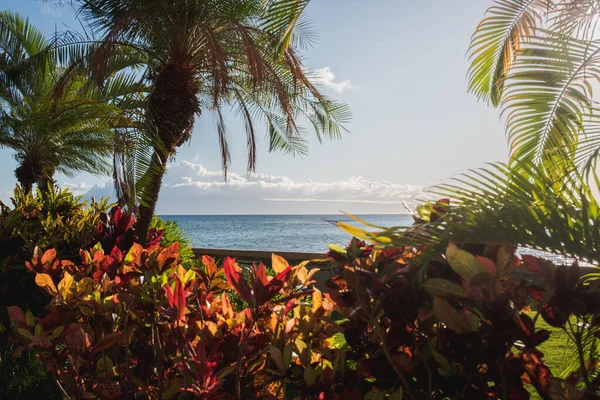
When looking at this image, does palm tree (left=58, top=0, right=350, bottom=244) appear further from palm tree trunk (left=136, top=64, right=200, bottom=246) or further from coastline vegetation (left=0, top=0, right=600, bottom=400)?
coastline vegetation (left=0, top=0, right=600, bottom=400)

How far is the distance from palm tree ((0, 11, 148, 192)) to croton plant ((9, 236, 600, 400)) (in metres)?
8.33

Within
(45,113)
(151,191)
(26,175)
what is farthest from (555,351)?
(26,175)

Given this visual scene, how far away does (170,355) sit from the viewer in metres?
1.79

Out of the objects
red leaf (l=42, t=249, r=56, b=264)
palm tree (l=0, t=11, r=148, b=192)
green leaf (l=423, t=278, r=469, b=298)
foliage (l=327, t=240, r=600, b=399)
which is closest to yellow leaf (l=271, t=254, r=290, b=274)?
foliage (l=327, t=240, r=600, b=399)

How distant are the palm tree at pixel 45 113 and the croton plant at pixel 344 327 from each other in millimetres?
8330

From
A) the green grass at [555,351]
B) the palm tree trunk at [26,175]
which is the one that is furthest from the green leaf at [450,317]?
the palm tree trunk at [26,175]

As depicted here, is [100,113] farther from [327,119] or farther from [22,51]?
[22,51]

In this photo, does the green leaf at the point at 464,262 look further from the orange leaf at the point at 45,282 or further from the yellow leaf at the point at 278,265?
the orange leaf at the point at 45,282

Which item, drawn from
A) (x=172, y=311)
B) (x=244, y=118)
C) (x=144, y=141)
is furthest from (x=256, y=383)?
(x=244, y=118)

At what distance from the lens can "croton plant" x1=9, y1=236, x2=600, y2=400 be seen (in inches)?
46.7

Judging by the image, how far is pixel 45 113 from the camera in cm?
1206

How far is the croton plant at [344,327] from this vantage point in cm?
119

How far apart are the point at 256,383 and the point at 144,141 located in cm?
659

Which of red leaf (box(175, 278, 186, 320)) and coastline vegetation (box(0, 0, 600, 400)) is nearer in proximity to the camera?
coastline vegetation (box(0, 0, 600, 400))
